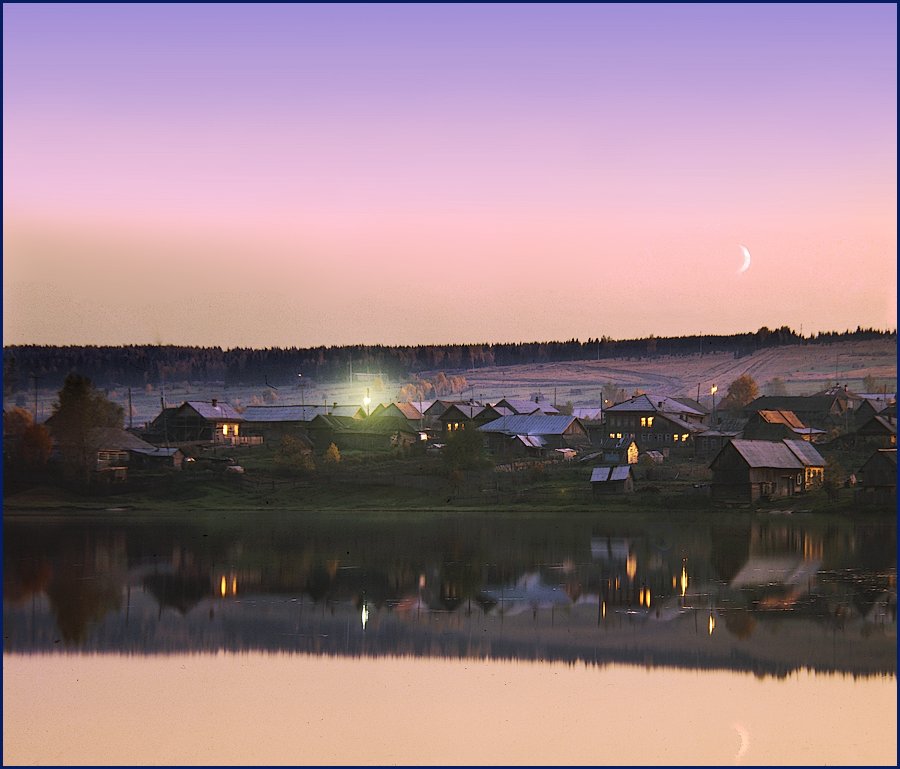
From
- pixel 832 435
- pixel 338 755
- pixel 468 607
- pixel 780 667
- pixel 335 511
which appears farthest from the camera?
pixel 832 435

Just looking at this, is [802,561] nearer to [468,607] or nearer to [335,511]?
[468,607]

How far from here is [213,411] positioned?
380ft

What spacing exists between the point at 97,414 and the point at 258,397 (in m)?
78.4

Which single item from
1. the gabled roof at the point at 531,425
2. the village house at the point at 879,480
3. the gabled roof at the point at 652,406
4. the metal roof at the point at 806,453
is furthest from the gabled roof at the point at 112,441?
the village house at the point at 879,480

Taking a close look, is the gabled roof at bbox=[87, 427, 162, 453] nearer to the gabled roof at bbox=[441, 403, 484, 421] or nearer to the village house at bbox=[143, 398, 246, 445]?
the village house at bbox=[143, 398, 246, 445]

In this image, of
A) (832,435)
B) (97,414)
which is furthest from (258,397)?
(832,435)

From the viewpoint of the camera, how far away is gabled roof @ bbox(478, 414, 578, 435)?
103 m

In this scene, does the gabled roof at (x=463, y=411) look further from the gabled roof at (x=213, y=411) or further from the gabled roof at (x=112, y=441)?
the gabled roof at (x=112, y=441)

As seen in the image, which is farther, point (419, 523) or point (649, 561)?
point (419, 523)

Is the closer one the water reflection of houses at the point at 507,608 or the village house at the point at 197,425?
the water reflection of houses at the point at 507,608

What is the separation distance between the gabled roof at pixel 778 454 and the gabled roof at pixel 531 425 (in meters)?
25.0

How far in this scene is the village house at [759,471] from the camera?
74188mm

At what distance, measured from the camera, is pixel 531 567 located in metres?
44.0

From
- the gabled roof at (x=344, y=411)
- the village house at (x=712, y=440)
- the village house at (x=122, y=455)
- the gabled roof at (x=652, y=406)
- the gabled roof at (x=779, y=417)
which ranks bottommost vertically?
the village house at (x=122, y=455)
